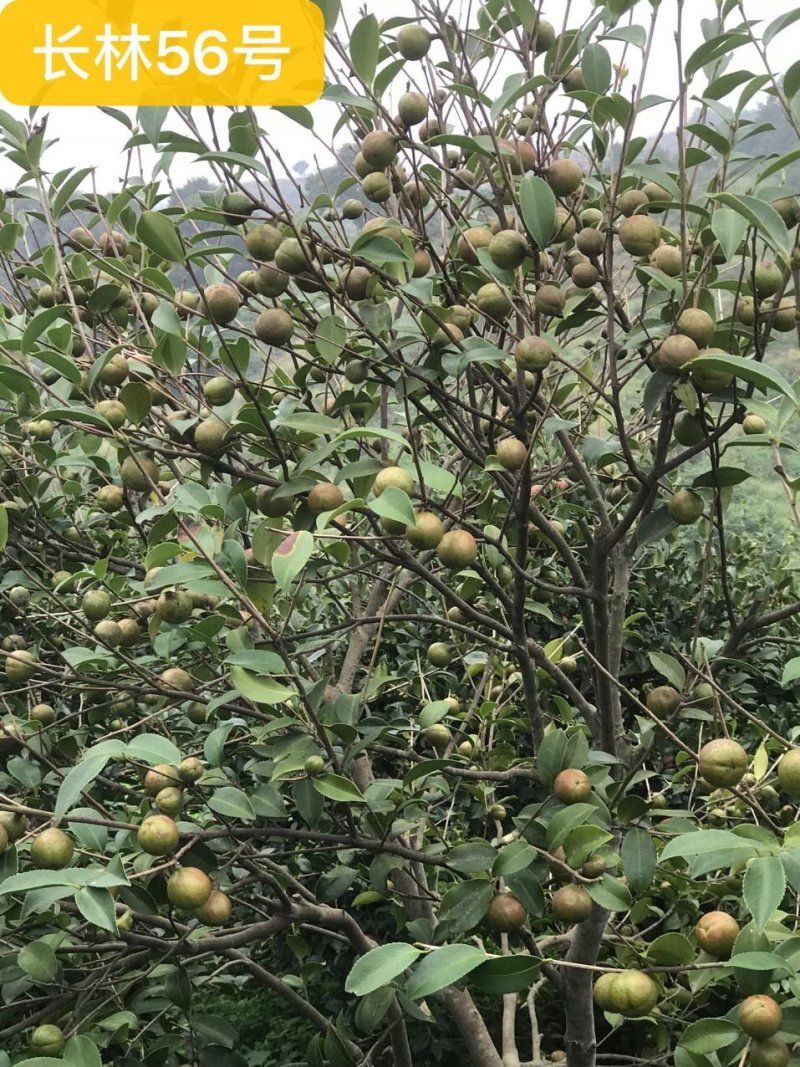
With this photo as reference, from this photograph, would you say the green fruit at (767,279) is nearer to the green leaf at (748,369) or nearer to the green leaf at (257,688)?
the green leaf at (748,369)

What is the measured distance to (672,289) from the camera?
3.74 feet

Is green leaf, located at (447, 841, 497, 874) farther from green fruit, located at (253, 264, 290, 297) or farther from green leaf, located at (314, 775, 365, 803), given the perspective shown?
green fruit, located at (253, 264, 290, 297)

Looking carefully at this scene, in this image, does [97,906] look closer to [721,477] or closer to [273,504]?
[273,504]

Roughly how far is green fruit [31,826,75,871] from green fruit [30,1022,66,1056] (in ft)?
0.82

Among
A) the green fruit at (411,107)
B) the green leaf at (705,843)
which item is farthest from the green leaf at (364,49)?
the green leaf at (705,843)

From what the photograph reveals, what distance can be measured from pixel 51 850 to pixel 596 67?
1190 millimetres

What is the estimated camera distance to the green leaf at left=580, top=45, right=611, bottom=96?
1.19 metres

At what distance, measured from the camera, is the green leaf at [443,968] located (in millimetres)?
890

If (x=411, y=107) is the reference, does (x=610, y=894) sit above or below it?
below

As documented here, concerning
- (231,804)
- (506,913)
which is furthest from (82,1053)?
(506,913)

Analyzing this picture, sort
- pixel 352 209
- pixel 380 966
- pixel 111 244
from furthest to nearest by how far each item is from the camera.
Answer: pixel 111 244, pixel 352 209, pixel 380 966

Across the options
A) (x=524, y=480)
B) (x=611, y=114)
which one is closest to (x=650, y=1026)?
(x=524, y=480)

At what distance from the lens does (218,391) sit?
4.45ft

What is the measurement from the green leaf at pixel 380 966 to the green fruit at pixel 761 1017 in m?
0.36
